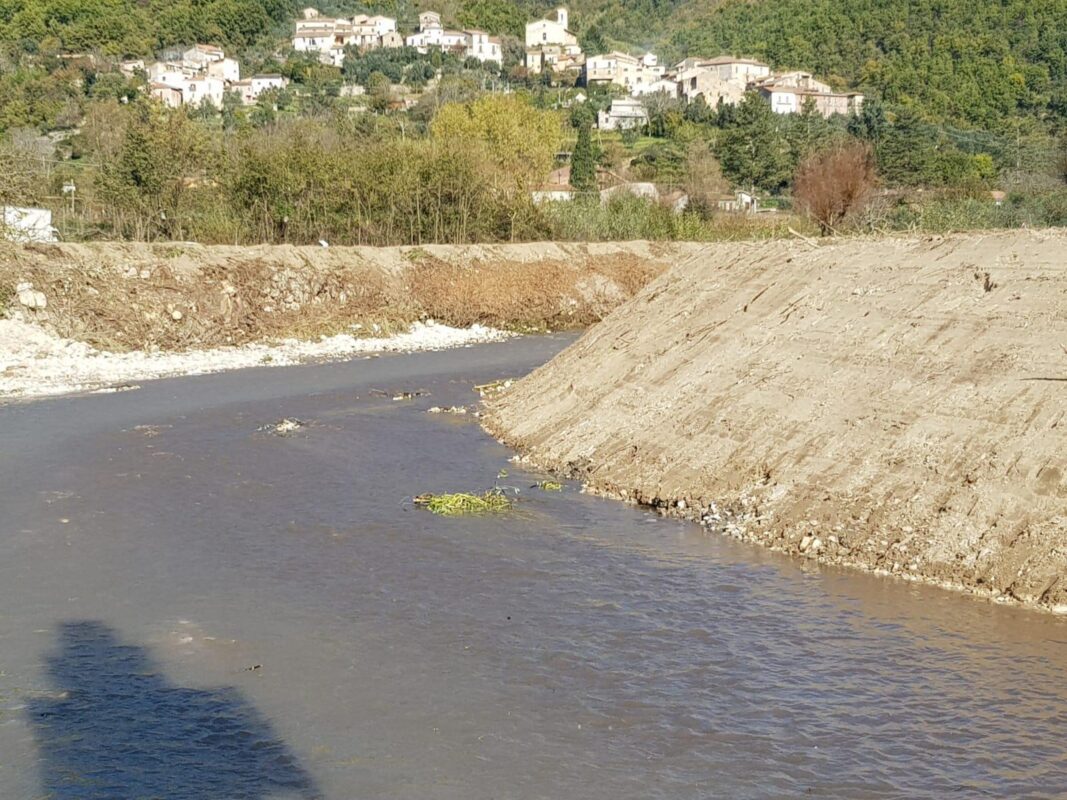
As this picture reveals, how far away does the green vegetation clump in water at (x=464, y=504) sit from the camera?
13203 mm

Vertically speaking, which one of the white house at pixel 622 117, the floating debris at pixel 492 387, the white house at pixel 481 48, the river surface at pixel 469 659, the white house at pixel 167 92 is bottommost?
the floating debris at pixel 492 387

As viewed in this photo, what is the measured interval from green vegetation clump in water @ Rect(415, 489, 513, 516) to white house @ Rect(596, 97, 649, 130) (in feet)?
280

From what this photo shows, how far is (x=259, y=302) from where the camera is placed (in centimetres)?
2853

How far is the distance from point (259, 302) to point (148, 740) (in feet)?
72.6

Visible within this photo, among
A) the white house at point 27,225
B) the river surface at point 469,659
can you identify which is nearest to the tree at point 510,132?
the white house at point 27,225

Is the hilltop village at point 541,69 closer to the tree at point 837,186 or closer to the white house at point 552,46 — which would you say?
the white house at point 552,46

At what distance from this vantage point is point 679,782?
22.8 ft

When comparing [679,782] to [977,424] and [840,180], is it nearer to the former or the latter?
[977,424]

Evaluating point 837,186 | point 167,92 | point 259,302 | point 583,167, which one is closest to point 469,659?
point 259,302

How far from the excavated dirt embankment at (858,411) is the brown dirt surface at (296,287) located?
1214 centimetres

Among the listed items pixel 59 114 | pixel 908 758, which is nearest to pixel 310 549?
pixel 908 758

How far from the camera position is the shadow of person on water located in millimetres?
6848

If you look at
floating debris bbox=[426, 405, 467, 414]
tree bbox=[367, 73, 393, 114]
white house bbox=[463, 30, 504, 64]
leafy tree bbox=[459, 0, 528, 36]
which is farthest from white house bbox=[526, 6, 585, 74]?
floating debris bbox=[426, 405, 467, 414]

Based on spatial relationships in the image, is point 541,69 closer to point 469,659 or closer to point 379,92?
point 379,92
